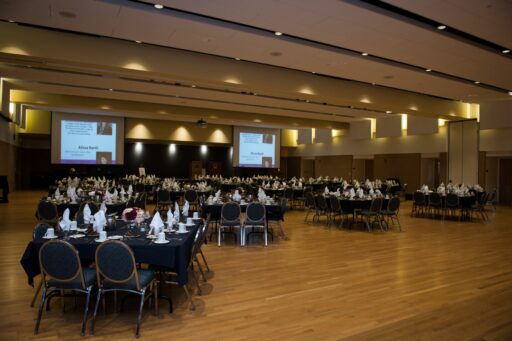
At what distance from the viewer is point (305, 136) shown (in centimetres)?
2492

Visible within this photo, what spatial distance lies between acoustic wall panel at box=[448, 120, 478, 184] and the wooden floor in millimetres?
9673

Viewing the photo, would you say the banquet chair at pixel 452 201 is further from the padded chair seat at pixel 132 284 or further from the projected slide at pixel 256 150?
the projected slide at pixel 256 150

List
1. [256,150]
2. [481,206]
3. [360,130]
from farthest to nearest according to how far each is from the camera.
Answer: [256,150]
[360,130]
[481,206]

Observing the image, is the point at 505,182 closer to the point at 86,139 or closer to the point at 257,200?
the point at 257,200

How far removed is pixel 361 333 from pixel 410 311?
879 millimetres

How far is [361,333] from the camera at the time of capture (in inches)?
141

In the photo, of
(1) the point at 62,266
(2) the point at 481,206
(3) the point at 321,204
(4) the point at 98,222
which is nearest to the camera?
(1) the point at 62,266

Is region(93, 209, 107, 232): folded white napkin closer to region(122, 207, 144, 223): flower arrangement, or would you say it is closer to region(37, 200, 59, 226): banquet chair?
region(122, 207, 144, 223): flower arrangement

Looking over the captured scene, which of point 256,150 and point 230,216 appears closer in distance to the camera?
point 230,216

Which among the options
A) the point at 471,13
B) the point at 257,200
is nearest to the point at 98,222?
the point at 257,200

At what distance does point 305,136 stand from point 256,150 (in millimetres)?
4228

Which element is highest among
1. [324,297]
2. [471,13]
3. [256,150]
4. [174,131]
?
[471,13]

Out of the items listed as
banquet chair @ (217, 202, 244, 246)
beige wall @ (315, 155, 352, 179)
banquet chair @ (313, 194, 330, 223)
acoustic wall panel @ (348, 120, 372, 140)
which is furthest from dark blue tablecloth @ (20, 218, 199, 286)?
beige wall @ (315, 155, 352, 179)

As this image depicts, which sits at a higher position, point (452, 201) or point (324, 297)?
point (452, 201)
